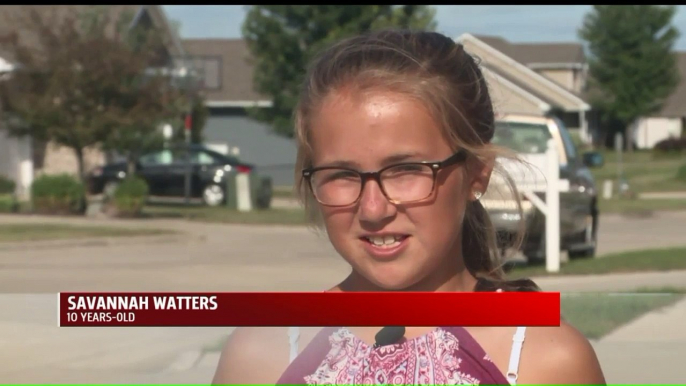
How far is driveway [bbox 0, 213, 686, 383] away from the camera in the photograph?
2.67 meters

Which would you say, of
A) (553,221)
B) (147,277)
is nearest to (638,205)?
(553,221)

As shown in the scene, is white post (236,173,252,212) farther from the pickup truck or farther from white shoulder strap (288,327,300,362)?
white shoulder strap (288,327,300,362)

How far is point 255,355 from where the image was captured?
1.52 meters

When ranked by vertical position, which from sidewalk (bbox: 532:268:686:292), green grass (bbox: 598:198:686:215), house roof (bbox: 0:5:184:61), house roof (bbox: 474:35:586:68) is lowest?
green grass (bbox: 598:198:686:215)

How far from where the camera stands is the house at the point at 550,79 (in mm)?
14680

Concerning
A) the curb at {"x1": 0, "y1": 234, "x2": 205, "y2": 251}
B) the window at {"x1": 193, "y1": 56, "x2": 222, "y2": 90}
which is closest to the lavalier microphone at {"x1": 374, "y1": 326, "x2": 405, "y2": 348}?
the curb at {"x1": 0, "y1": 234, "x2": 205, "y2": 251}

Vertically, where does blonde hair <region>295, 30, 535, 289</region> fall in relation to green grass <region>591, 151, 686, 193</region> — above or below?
above

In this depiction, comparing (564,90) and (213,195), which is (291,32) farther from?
(564,90)

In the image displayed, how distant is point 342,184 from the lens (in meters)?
1.53

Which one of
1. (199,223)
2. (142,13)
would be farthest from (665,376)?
(142,13)

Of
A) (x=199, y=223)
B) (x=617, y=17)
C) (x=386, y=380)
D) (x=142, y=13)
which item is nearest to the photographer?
(x=386, y=380)

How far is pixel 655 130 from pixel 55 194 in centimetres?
4776

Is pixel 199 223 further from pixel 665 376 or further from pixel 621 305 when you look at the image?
pixel 665 376

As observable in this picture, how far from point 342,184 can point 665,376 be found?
187 centimetres
